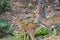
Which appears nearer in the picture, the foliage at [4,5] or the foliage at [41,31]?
the foliage at [41,31]

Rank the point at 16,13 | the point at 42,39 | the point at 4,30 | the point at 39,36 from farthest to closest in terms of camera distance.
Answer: the point at 16,13, the point at 4,30, the point at 39,36, the point at 42,39

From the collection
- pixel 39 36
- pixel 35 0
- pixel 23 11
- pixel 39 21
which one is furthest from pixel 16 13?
pixel 39 36

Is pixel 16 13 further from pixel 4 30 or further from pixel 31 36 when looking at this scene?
pixel 31 36

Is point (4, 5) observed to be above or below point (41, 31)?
above

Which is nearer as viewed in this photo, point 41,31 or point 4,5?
point 41,31

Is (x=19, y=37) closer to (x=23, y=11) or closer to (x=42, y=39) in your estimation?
(x=42, y=39)

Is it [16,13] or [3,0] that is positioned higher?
[3,0]

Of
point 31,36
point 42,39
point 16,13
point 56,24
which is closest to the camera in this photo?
point 31,36

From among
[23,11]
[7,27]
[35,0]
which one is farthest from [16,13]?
[7,27]

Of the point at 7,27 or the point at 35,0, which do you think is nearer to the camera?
the point at 7,27

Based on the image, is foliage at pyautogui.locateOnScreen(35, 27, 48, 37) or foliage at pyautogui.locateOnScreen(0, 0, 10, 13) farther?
foliage at pyautogui.locateOnScreen(0, 0, 10, 13)
